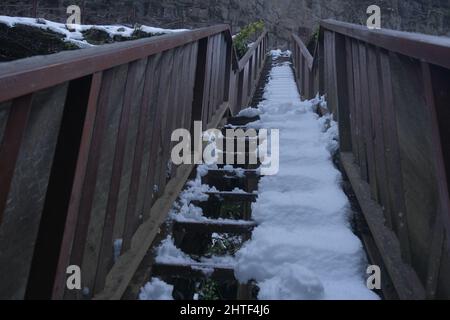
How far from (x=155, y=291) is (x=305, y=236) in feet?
3.13

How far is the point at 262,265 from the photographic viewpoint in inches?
88.5

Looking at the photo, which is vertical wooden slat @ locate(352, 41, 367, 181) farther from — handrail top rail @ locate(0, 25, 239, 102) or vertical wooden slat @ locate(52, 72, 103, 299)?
vertical wooden slat @ locate(52, 72, 103, 299)

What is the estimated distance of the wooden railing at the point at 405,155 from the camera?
1.55m

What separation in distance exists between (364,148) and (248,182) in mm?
981

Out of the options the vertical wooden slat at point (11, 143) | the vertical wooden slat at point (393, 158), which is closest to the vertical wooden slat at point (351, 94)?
the vertical wooden slat at point (393, 158)

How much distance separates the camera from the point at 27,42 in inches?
155

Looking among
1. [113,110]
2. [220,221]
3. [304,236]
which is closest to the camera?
[113,110]

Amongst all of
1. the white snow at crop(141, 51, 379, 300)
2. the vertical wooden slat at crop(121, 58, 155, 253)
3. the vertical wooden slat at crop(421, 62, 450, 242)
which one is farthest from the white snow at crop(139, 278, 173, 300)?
the vertical wooden slat at crop(421, 62, 450, 242)

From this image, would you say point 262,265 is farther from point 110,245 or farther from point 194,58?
point 194,58

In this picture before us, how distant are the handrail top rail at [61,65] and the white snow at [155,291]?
1.11 m

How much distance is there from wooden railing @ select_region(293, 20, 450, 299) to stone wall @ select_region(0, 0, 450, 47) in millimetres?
12713

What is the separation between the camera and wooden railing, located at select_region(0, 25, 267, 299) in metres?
1.30

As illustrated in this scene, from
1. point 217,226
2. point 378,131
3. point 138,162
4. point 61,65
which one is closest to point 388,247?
point 378,131
